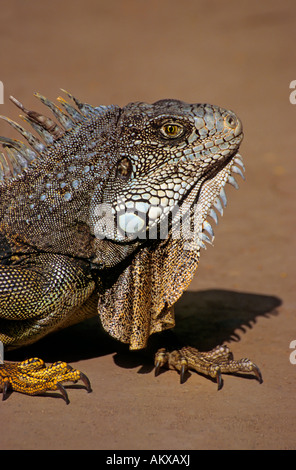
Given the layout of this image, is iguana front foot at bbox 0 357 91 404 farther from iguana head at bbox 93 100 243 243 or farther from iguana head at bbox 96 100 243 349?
iguana head at bbox 93 100 243 243

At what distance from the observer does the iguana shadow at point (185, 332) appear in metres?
5.84

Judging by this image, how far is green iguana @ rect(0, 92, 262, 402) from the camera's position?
495cm

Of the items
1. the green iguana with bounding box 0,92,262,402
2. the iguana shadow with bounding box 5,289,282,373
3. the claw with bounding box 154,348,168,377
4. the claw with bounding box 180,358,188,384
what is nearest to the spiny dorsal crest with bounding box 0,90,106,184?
the green iguana with bounding box 0,92,262,402

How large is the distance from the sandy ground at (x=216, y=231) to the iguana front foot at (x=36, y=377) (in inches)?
3.9

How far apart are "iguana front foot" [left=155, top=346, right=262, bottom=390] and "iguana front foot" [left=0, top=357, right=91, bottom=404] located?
3.06ft

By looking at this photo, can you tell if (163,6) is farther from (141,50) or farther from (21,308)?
(21,308)

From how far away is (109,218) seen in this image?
4.97m

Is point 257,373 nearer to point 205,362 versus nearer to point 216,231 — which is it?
point 205,362

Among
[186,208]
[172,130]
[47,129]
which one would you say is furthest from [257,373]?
[47,129]

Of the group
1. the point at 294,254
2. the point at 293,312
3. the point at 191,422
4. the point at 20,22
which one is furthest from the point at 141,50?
the point at 191,422

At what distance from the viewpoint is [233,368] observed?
5.47 metres

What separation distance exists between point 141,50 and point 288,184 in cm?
801

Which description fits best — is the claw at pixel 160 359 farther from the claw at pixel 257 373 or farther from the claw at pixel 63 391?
the claw at pixel 63 391

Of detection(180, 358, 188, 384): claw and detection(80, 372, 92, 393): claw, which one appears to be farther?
detection(180, 358, 188, 384): claw
